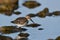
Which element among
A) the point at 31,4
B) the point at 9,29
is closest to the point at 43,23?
the point at 9,29

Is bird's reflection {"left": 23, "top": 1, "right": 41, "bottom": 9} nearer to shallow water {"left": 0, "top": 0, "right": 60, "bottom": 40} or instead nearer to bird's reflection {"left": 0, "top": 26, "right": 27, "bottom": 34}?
shallow water {"left": 0, "top": 0, "right": 60, "bottom": 40}

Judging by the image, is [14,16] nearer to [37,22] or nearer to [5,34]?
[37,22]

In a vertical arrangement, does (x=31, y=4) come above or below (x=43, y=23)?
above

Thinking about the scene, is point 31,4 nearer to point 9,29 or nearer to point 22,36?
point 9,29

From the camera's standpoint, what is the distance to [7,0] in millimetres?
21797

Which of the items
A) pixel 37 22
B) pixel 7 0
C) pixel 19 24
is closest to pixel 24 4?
pixel 7 0

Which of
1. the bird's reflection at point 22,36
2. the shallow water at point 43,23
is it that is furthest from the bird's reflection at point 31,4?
the bird's reflection at point 22,36

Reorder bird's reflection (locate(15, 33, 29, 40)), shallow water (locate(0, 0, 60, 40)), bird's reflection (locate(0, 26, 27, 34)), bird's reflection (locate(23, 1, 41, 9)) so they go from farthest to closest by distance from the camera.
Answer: bird's reflection (locate(23, 1, 41, 9)) < bird's reflection (locate(0, 26, 27, 34)) < shallow water (locate(0, 0, 60, 40)) < bird's reflection (locate(15, 33, 29, 40))

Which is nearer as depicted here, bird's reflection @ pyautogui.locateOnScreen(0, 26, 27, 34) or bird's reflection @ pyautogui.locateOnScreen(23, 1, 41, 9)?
bird's reflection @ pyautogui.locateOnScreen(0, 26, 27, 34)

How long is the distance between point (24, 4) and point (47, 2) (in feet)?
5.38

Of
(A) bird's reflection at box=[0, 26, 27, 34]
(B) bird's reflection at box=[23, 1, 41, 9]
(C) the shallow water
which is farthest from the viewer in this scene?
(B) bird's reflection at box=[23, 1, 41, 9]

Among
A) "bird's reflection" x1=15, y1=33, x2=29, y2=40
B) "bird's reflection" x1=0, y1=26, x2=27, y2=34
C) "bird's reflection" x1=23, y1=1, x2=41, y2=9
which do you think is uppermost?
"bird's reflection" x1=23, y1=1, x2=41, y2=9

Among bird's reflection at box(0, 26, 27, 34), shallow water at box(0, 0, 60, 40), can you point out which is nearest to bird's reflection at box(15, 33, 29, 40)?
shallow water at box(0, 0, 60, 40)

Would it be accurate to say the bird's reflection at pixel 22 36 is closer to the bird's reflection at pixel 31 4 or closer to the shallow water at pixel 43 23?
the shallow water at pixel 43 23
